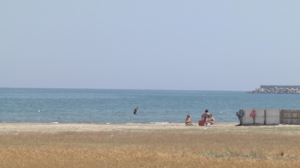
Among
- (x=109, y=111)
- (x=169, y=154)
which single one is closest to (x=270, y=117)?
(x=169, y=154)

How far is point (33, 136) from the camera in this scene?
67.7 ft

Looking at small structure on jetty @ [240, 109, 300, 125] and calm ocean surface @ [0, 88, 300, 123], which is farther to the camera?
calm ocean surface @ [0, 88, 300, 123]

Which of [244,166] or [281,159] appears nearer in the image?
[244,166]

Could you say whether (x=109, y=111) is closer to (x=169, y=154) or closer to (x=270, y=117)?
(x=270, y=117)

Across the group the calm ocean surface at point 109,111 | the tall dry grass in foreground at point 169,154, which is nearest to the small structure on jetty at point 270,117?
the tall dry grass in foreground at point 169,154

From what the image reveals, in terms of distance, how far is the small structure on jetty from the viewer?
30500mm

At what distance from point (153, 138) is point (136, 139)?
838 millimetres

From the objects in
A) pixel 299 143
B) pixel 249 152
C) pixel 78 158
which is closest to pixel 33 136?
pixel 78 158

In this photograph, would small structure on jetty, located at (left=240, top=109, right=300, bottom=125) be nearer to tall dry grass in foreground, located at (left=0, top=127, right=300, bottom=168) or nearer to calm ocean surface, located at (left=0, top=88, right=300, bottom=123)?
tall dry grass in foreground, located at (left=0, top=127, right=300, bottom=168)

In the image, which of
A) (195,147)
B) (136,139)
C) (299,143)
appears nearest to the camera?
(195,147)

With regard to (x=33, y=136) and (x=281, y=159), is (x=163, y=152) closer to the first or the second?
(x=281, y=159)

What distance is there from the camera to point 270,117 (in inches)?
1205

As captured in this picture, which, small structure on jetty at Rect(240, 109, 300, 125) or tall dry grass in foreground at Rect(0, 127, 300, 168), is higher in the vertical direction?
small structure on jetty at Rect(240, 109, 300, 125)

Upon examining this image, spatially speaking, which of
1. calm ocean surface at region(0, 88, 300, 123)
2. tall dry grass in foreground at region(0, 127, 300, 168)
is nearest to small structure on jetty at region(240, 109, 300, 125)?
tall dry grass in foreground at region(0, 127, 300, 168)
